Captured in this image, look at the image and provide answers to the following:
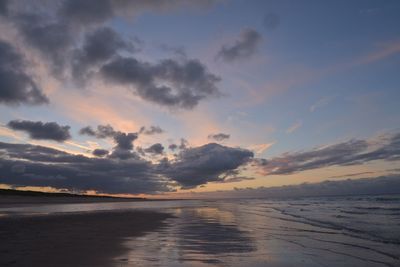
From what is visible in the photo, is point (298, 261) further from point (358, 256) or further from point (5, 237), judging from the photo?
point (5, 237)

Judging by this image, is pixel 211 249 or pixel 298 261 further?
pixel 211 249

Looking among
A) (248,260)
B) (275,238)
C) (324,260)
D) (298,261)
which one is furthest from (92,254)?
(275,238)

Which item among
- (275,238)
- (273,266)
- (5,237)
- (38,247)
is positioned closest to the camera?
(273,266)

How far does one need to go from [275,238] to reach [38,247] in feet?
38.2

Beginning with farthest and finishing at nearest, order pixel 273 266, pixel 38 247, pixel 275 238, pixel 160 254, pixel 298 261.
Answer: pixel 275 238, pixel 38 247, pixel 160 254, pixel 298 261, pixel 273 266

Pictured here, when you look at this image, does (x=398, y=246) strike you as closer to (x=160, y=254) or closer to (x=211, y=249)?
(x=211, y=249)

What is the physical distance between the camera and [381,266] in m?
12.1

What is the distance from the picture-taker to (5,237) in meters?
17.1

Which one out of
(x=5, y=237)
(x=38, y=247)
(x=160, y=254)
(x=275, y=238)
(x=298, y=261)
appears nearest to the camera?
(x=298, y=261)

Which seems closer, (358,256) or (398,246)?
(358,256)

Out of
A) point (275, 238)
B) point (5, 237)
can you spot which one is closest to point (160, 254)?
point (275, 238)

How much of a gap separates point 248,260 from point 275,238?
701 cm

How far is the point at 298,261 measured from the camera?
12.4 m

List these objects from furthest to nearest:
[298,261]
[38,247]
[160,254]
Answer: [38,247], [160,254], [298,261]
